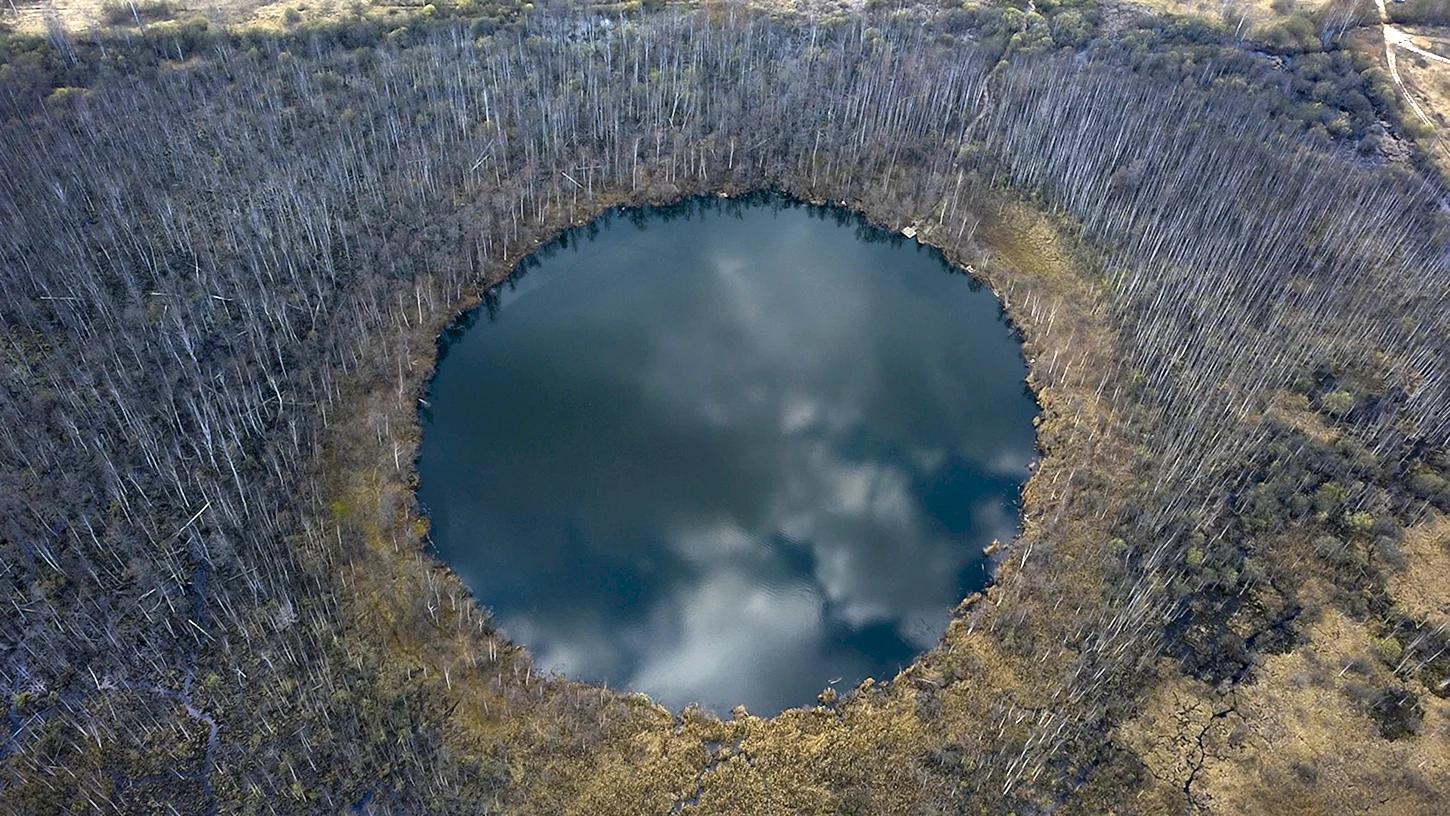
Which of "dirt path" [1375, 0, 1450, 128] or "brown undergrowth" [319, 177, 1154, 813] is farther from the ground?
"dirt path" [1375, 0, 1450, 128]

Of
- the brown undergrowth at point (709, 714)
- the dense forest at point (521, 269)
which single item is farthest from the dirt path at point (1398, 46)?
the brown undergrowth at point (709, 714)

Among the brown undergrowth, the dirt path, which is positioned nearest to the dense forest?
the brown undergrowth

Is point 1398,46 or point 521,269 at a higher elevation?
point 1398,46

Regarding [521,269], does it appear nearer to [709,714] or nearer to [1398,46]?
[709,714]

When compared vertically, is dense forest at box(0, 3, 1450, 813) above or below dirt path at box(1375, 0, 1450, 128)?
below

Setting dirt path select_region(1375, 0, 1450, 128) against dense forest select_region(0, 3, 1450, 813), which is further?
dirt path select_region(1375, 0, 1450, 128)

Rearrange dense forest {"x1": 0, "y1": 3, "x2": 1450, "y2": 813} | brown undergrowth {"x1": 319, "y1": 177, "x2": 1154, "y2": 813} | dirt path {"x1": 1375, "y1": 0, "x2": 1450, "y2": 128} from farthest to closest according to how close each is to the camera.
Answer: dirt path {"x1": 1375, "y1": 0, "x2": 1450, "y2": 128} → dense forest {"x1": 0, "y1": 3, "x2": 1450, "y2": 813} → brown undergrowth {"x1": 319, "y1": 177, "x2": 1154, "y2": 813}

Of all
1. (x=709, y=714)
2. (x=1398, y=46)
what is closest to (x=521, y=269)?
(x=709, y=714)

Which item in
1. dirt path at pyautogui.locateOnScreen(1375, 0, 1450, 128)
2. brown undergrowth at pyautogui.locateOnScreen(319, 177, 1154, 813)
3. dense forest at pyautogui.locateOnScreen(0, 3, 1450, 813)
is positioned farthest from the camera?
dirt path at pyautogui.locateOnScreen(1375, 0, 1450, 128)

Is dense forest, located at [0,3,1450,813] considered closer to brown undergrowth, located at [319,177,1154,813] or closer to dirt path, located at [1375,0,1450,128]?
brown undergrowth, located at [319,177,1154,813]
